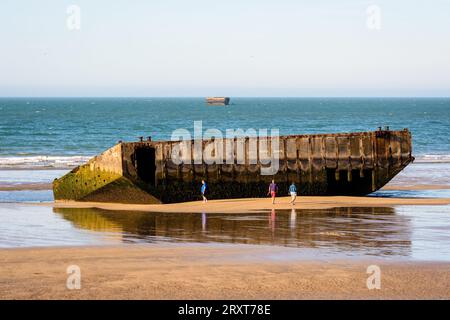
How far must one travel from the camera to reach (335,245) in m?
22.3

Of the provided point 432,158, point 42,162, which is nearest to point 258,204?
point 42,162

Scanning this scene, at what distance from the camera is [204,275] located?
1833 cm

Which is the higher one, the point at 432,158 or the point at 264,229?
the point at 264,229

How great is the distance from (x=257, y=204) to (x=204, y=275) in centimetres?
1399

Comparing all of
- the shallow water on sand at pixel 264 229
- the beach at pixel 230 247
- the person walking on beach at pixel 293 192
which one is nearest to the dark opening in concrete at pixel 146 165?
the beach at pixel 230 247

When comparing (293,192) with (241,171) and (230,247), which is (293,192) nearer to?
(241,171)

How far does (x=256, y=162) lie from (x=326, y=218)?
6972mm

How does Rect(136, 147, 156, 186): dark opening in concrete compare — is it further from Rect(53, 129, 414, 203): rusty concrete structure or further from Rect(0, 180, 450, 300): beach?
Rect(0, 180, 450, 300): beach

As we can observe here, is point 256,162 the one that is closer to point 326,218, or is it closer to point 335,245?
point 326,218

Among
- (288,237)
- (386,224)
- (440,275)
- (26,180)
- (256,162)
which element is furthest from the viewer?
(26,180)

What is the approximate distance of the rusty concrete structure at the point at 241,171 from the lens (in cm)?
3341
